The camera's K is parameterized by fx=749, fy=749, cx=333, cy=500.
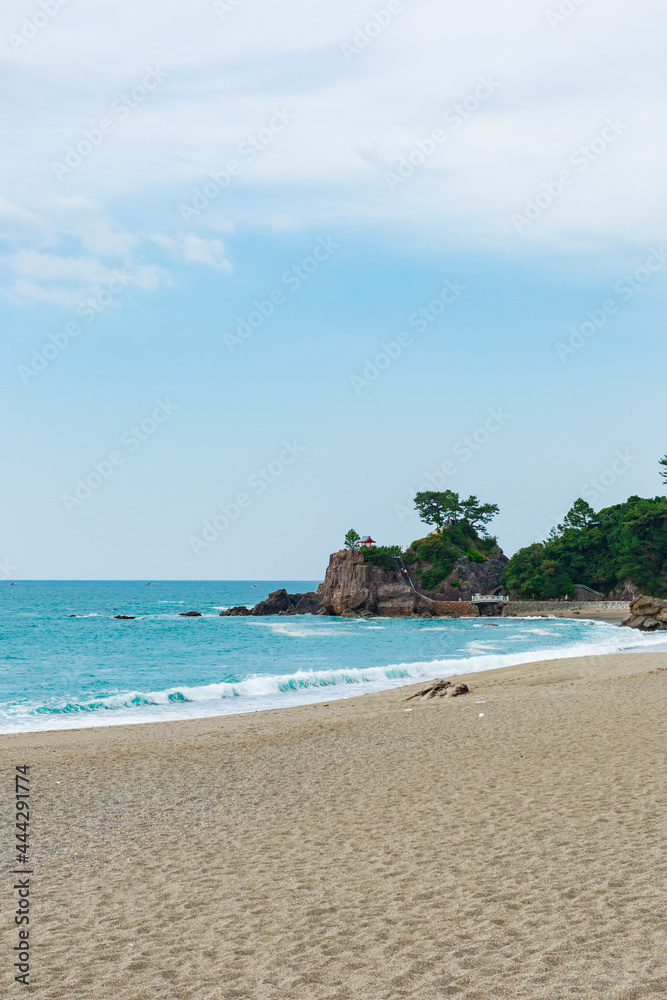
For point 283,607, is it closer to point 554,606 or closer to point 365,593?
point 365,593

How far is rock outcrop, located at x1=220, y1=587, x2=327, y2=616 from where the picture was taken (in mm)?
91438

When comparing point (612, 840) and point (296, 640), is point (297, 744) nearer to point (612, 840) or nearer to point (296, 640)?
point (612, 840)

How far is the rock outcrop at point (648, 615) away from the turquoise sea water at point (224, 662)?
2.27 m

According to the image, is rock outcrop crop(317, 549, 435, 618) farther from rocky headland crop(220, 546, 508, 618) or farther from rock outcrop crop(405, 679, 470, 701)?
rock outcrop crop(405, 679, 470, 701)

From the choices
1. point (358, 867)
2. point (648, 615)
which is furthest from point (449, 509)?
point (358, 867)

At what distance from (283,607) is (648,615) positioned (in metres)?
47.1

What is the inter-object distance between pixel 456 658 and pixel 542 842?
29.5 metres

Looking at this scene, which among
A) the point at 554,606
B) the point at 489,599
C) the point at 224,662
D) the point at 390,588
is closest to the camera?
the point at 224,662

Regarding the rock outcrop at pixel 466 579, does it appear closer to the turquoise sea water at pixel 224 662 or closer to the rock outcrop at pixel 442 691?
the turquoise sea water at pixel 224 662

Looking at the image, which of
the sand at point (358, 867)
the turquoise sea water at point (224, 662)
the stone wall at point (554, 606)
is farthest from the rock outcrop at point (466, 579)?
the sand at point (358, 867)

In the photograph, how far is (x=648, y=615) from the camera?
56938 mm

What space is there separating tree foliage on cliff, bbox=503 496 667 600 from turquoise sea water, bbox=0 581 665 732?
74.0 feet

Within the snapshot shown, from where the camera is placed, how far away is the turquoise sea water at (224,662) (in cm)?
2370

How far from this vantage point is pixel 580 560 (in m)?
87.4
